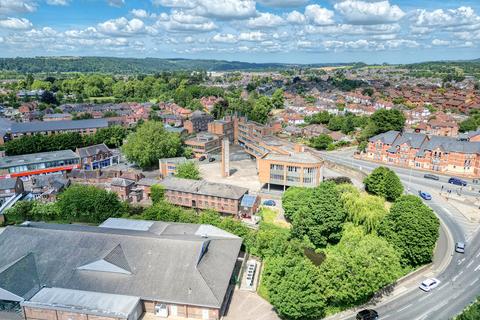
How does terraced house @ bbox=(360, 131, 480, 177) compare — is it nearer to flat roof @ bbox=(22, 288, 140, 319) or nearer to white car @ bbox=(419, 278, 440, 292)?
white car @ bbox=(419, 278, 440, 292)

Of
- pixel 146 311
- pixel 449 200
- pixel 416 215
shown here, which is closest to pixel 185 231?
pixel 146 311

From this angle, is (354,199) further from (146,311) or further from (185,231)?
(146,311)

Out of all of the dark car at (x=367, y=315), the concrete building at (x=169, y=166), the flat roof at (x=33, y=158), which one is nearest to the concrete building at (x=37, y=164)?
the flat roof at (x=33, y=158)

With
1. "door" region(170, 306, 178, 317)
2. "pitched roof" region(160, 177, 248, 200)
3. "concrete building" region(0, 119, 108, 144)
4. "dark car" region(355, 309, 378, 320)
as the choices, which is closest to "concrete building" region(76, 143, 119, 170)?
"concrete building" region(0, 119, 108, 144)

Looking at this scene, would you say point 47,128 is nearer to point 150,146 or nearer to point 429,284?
point 150,146

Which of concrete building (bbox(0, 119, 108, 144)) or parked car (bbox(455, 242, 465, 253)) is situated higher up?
concrete building (bbox(0, 119, 108, 144))

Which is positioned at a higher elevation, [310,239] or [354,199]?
[354,199]
